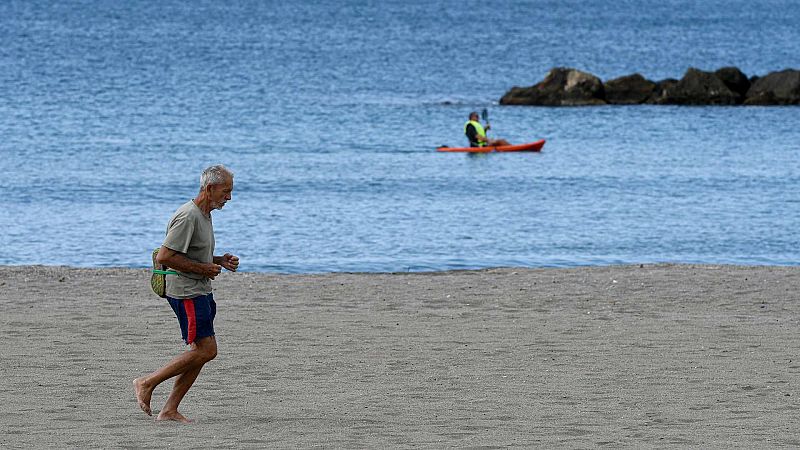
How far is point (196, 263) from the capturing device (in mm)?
8648

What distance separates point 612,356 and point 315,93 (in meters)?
52.9

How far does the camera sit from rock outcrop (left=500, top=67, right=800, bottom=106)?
182 ft

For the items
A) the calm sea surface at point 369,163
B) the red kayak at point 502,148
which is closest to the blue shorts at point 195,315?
the calm sea surface at point 369,163

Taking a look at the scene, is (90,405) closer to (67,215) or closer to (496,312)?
(496,312)

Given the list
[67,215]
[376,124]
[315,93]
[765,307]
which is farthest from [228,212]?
[315,93]

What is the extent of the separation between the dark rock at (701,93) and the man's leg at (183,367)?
48.1 metres

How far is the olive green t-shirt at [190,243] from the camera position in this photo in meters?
8.62

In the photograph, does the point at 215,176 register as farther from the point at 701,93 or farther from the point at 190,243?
the point at 701,93

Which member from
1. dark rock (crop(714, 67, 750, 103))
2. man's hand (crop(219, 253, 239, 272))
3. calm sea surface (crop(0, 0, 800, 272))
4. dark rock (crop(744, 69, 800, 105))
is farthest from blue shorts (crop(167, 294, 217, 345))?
dark rock (crop(714, 67, 750, 103))

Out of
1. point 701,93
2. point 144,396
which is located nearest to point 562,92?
point 701,93

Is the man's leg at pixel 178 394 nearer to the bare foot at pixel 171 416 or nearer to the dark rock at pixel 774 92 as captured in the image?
the bare foot at pixel 171 416

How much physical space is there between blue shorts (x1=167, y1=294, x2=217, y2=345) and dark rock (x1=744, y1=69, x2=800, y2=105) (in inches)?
1902

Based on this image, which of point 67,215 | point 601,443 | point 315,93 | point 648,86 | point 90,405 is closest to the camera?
point 601,443

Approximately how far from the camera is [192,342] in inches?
354
